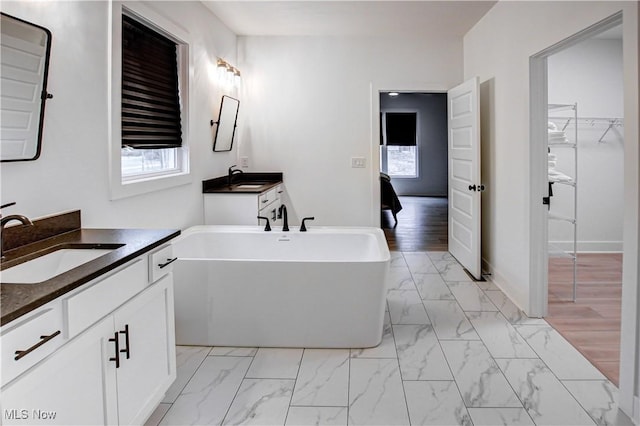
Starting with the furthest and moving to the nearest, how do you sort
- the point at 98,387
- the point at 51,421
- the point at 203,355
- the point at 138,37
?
the point at 138,37 → the point at 203,355 → the point at 98,387 → the point at 51,421

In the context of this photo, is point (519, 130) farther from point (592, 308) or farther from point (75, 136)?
point (75, 136)

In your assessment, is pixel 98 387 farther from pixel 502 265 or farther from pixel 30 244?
pixel 502 265

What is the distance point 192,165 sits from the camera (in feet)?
12.8

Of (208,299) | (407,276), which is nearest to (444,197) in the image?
(407,276)

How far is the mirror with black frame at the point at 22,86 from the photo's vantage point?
178cm

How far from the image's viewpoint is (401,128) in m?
11.3

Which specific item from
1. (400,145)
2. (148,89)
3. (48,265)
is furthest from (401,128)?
(48,265)

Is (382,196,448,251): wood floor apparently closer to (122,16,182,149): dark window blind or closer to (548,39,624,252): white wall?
(548,39,624,252): white wall

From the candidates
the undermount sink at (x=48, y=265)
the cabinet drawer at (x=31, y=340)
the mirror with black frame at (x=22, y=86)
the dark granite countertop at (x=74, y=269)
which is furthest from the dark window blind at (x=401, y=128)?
the cabinet drawer at (x=31, y=340)

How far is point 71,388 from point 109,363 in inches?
8.8

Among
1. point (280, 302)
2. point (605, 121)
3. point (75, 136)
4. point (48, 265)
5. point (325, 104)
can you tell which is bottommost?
point (280, 302)

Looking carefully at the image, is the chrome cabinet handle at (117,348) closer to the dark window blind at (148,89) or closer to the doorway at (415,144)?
the dark window blind at (148,89)

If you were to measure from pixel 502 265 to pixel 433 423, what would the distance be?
2.36 metres

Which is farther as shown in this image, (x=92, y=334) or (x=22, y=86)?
(x=22, y=86)
